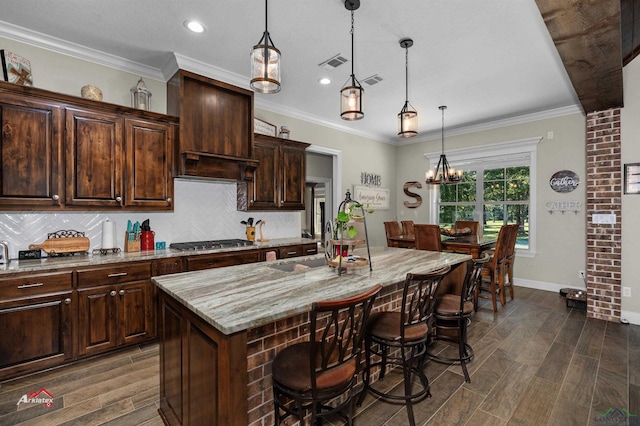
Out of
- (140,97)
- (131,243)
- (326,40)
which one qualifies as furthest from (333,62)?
(131,243)

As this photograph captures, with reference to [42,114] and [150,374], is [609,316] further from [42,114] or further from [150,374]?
[42,114]

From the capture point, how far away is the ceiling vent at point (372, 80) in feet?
12.2

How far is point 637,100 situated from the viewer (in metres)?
3.65

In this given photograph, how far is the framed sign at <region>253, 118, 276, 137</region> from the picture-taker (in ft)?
13.7

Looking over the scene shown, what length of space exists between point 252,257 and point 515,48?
370cm

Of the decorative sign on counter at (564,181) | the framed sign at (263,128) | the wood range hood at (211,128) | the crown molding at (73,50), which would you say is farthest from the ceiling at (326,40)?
the decorative sign on counter at (564,181)

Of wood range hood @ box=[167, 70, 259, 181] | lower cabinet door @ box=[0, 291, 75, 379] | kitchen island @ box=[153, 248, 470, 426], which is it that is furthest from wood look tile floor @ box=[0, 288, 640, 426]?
wood range hood @ box=[167, 70, 259, 181]

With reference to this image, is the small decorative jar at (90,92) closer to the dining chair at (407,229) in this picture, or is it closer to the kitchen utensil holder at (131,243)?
the kitchen utensil holder at (131,243)

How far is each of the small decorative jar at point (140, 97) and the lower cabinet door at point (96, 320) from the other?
1.94 meters

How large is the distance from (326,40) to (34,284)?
10.9ft

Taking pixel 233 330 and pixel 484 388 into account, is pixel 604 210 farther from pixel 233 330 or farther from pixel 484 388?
pixel 233 330

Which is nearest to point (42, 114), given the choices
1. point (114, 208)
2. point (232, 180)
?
point (114, 208)

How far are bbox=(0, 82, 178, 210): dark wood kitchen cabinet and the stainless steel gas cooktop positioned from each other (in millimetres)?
487

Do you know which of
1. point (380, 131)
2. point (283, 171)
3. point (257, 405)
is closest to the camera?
point (257, 405)
